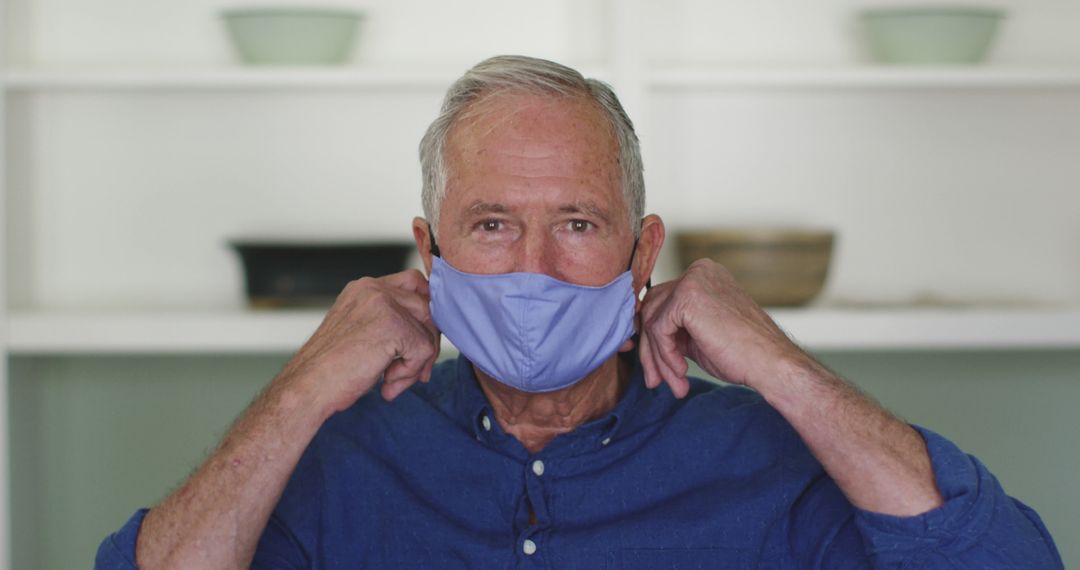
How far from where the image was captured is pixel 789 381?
151 cm

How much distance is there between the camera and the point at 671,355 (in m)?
1.62

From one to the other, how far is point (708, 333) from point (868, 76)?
56.3 inches

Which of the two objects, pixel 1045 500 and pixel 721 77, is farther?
pixel 1045 500

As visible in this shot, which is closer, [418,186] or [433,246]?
[433,246]

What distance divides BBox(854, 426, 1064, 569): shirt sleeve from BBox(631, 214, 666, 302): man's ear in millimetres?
439

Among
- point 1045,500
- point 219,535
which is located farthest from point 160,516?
point 1045,500

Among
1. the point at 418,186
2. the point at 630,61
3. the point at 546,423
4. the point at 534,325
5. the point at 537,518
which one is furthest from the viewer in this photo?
the point at 418,186

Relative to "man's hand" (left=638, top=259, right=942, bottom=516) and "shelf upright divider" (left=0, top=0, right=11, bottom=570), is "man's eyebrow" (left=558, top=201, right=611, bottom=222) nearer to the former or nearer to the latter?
"man's hand" (left=638, top=259, right=942, bottom=516)

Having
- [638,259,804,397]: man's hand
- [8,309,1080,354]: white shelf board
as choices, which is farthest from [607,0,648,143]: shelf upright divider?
[638,259,804,397]: man's hand

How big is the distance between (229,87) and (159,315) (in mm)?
526

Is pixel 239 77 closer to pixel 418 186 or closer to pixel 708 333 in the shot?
pixel 418 186

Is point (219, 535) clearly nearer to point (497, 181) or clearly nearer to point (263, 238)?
point (497, 181)

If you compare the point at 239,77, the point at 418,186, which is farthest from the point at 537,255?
the point at 418,186

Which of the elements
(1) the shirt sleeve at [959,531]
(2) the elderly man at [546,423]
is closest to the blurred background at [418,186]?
(2) the elderly man at [546,423]
